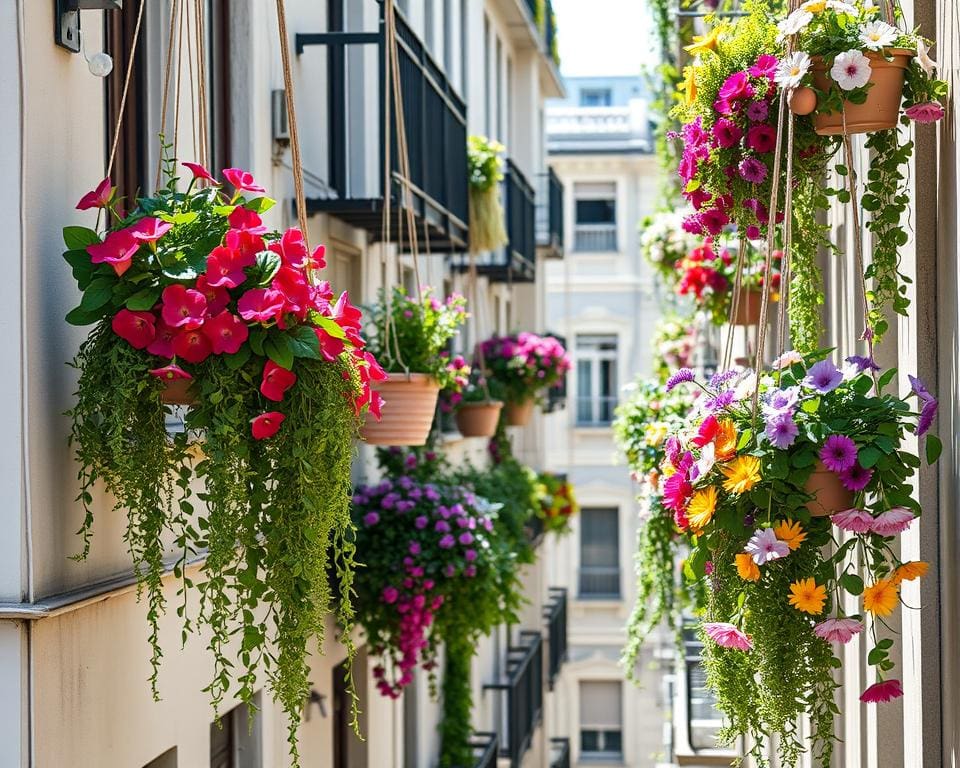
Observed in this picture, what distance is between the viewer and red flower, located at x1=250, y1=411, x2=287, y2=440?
13.3 feet

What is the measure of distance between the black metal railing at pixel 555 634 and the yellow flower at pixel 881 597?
1608 centimetres

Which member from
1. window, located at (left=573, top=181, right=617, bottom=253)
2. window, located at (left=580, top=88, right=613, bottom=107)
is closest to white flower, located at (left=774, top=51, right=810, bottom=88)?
window, located at (left=573, top=181, right=617, bottom=253)

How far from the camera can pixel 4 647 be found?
13.5 ft

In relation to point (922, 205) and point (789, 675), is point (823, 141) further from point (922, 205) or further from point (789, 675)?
point (789, 675)

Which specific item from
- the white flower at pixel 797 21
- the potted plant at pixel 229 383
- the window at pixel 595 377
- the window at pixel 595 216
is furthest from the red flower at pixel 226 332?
the window at pixel 595 216

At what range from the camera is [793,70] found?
3.96 meters

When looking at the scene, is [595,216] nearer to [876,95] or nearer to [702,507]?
[876,95]

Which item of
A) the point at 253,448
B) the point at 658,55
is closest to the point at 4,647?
the point at 253,448

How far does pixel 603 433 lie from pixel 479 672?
12758mm

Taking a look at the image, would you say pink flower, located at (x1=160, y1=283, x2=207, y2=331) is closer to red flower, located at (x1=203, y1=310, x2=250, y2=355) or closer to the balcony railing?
Result: red flower, located at (x1=203, y1=310, x2=250, y2=355)

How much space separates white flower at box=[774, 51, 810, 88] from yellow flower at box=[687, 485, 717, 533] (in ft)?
3.70

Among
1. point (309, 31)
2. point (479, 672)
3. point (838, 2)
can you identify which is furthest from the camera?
point (479, 672)

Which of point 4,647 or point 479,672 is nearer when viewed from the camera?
point 4,647

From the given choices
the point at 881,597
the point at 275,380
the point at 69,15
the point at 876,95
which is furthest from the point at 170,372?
the point at 876,95
